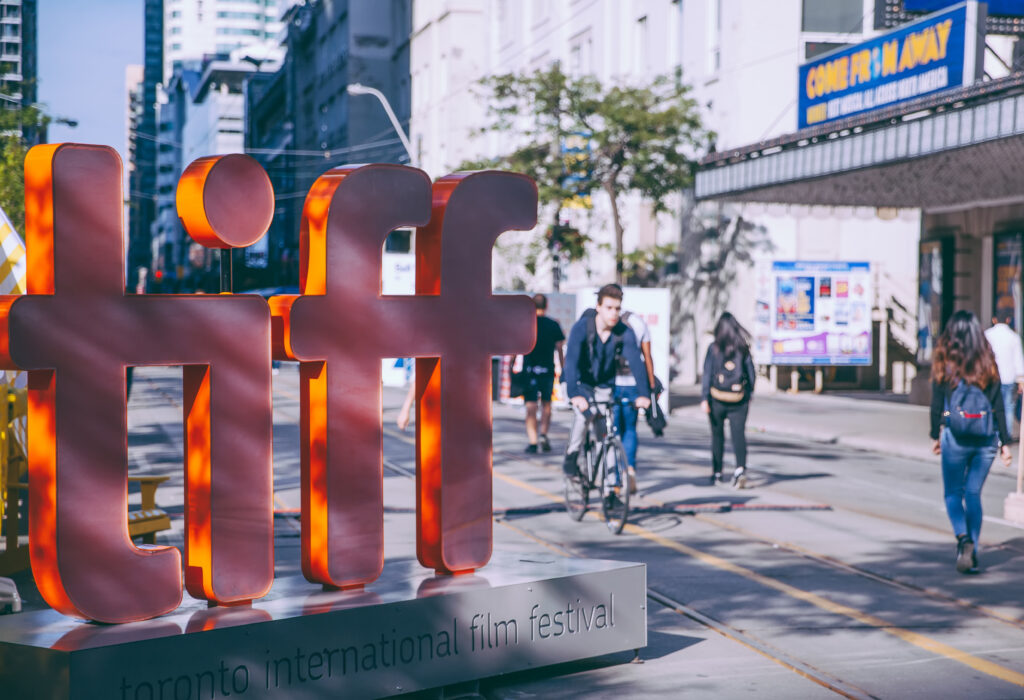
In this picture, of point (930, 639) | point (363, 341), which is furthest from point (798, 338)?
point (363, 341)

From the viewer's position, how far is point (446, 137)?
5241 centimetres

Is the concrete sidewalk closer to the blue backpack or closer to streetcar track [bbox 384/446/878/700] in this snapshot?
the blue backpack

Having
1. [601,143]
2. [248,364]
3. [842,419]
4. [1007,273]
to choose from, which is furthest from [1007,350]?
[601,143]

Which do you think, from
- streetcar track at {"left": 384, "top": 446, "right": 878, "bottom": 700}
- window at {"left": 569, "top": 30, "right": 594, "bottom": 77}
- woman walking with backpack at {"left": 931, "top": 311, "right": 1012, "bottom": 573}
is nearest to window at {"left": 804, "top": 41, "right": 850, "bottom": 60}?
window at {"left": 569, "top": 30, "right": 594, "bottom": 77}

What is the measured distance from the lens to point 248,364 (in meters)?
5.02

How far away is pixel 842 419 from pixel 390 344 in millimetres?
17127

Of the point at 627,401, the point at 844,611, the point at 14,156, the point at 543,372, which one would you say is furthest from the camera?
the point at 14,156

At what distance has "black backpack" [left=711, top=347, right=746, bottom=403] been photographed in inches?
481

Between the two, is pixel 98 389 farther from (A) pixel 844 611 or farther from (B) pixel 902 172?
(B) pixel 902 172

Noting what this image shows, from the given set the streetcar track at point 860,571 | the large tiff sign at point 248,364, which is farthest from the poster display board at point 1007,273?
the large tiff sign at point 248,364

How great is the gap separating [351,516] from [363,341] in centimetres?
73

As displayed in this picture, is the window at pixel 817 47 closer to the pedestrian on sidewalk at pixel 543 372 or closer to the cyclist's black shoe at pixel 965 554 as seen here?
the pedestrian on sidewalk at pixel 543 372

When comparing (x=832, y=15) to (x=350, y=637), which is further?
(x=832, y=15)

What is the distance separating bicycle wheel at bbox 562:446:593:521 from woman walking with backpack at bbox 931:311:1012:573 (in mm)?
2711
